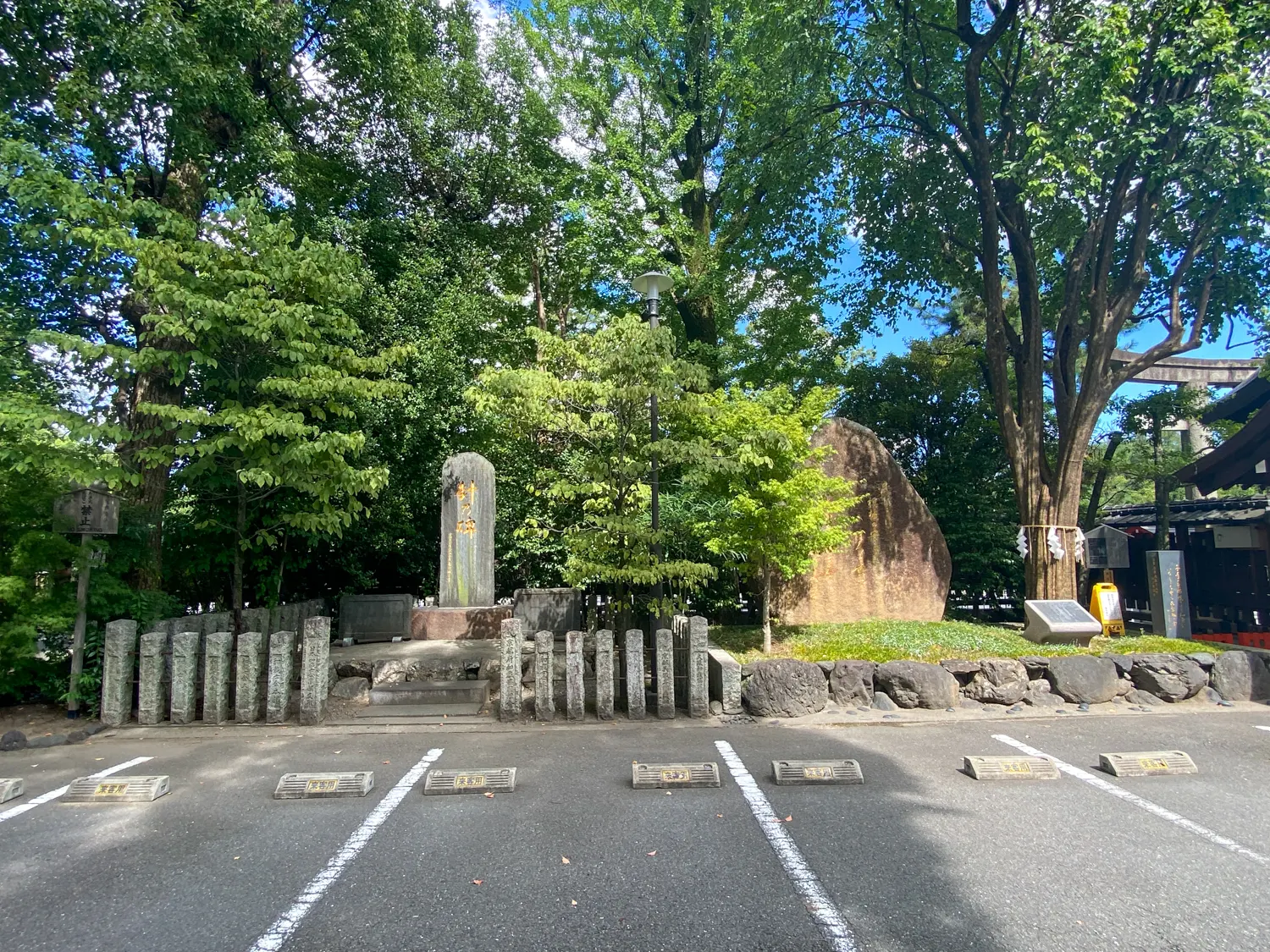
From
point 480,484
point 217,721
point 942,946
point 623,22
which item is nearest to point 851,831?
point 942,946

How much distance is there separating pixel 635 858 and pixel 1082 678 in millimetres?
6306

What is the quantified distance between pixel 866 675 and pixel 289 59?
12.1 meters

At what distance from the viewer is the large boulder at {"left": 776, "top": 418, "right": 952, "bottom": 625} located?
11.0 m

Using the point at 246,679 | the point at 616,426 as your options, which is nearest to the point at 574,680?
the point at 616,426

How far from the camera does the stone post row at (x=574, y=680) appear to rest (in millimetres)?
6891

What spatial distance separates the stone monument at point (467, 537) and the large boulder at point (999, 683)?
21.4 feet

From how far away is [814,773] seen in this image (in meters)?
5.07

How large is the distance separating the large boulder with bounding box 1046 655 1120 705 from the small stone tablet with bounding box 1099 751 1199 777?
7.40 feet

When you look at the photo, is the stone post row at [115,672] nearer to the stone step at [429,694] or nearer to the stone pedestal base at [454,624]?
the stone step at [429,694]

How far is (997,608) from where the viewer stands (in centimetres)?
1377

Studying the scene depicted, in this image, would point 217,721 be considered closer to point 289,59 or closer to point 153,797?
point 153,797

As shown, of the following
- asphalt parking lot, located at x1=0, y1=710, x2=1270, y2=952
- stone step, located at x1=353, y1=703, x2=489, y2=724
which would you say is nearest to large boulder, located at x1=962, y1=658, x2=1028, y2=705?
asphalt parking lot, located at x1=0, y1=710, x2=1270, y2=952

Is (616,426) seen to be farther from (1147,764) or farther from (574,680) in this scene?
(1147,764)

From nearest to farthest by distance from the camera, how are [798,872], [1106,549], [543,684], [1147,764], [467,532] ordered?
1. [798,872]
2. [1147,764]
3. [543,684]
4. [467,532]
5. [1106,549]
